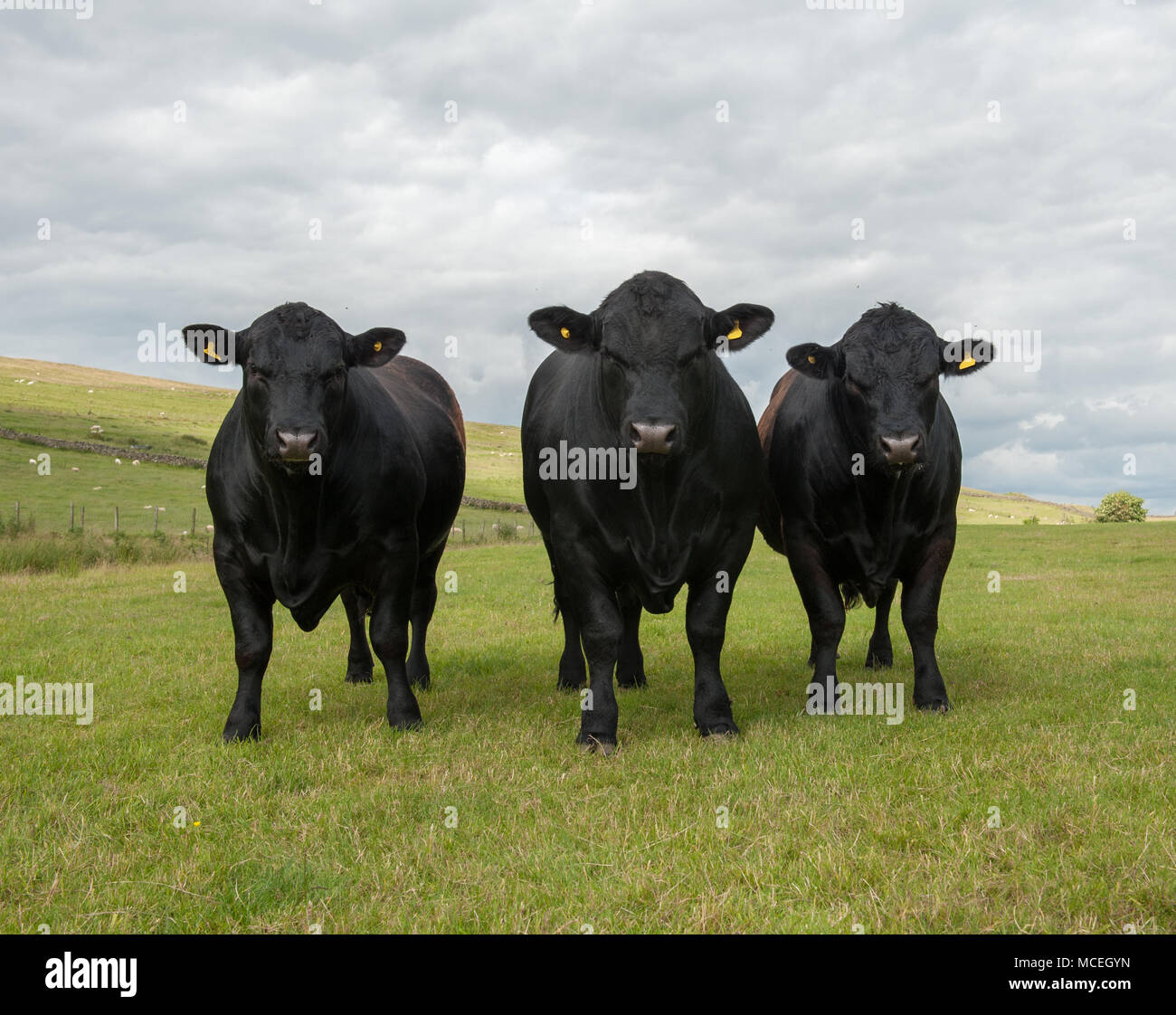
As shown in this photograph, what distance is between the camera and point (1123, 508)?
61.8 meters

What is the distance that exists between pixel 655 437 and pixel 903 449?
1.80 metres

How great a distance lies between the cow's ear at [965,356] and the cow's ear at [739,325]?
1.52 m

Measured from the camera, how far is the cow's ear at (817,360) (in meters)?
7.36

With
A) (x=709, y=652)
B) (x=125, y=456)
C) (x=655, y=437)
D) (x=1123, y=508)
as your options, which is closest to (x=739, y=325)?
(x=655, y=437)

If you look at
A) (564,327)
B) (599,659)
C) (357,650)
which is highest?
(564,327)

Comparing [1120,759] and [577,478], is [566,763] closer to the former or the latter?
[577,478]

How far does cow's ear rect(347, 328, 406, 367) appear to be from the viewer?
687 centimetres

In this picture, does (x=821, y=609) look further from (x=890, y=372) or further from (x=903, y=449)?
(x=890, y=372)

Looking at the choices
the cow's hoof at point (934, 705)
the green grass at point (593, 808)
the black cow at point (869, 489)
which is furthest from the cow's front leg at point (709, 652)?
the cow's hoof at point (934, 705)

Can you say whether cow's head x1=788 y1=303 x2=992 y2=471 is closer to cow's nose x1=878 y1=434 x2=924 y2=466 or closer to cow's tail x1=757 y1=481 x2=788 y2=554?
cow's nose x1=878 y1=434 x2=924 y2=466

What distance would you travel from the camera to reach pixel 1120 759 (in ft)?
18.0

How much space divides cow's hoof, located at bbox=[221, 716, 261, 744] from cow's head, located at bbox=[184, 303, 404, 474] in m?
1.85
